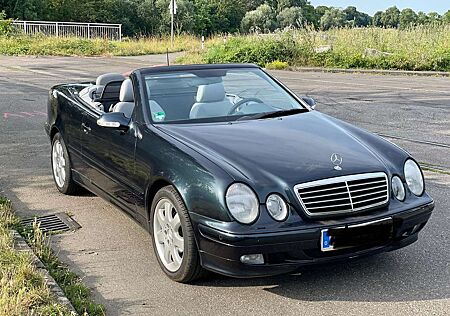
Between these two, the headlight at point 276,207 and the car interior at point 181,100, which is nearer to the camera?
the headlight at point 276,207

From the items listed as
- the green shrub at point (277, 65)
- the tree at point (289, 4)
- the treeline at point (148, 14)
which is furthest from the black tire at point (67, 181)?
the tree at point (289, 4)

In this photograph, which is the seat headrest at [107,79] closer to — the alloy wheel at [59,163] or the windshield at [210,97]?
the alloy wheel at [59,163]

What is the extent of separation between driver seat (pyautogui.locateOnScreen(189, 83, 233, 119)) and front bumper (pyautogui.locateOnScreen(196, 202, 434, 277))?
145 cm

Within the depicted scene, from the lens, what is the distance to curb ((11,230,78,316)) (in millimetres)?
3762

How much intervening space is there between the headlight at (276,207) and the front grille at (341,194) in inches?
4.6

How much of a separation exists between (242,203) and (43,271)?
1453 mm

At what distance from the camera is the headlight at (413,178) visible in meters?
4.46

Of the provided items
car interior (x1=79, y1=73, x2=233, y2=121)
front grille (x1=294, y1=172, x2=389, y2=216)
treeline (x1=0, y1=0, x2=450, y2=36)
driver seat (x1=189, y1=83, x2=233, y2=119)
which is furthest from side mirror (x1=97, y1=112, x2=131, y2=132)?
treeline (x1=0, y1=0, x2=450, y2=36)

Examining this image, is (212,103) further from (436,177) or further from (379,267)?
(436,177)

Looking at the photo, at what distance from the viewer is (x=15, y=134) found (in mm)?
10062

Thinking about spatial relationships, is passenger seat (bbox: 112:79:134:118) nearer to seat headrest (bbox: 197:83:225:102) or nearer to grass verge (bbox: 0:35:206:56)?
seat headrest (bbox: 197:83:225:102)

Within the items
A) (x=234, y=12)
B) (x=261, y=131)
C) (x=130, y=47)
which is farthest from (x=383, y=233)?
(x=234, y=12)

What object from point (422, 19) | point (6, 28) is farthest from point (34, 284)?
point (422, 19)

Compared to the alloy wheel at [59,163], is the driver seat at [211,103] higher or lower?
higher
